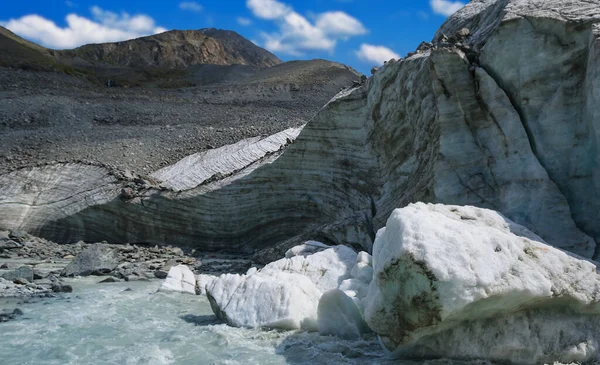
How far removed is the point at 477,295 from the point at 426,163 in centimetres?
492

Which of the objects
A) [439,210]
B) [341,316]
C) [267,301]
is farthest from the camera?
[267,301]

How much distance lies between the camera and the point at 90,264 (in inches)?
504

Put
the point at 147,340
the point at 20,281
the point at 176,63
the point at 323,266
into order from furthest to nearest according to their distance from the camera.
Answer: the point at 176,63, the point at 20,281, the point at 323,266, the point at 147,340

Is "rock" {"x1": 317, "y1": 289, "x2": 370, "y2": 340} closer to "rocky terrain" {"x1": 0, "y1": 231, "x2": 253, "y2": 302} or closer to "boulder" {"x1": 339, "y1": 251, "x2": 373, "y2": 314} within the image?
"boulder" {"x1": 339, "y1": 251, "x2": 373, "y2": 314}

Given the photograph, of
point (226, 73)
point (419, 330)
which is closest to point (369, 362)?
point (419, 330)

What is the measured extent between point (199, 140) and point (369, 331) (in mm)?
18451

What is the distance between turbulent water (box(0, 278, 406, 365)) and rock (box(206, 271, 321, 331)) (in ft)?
0.55

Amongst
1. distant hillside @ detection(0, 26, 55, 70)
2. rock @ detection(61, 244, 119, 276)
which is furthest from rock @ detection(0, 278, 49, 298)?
distant hillside @ detection(0, 26, 55, 70)

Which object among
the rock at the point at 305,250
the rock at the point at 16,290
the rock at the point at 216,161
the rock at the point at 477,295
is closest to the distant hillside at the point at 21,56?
the rock at the point at 216,161

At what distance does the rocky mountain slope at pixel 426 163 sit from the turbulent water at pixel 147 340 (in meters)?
3.16

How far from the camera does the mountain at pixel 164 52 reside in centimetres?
6662

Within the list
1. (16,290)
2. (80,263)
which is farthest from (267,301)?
(80,263)

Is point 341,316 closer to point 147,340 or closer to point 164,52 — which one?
point 147,340

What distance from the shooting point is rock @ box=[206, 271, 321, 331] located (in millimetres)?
7848
